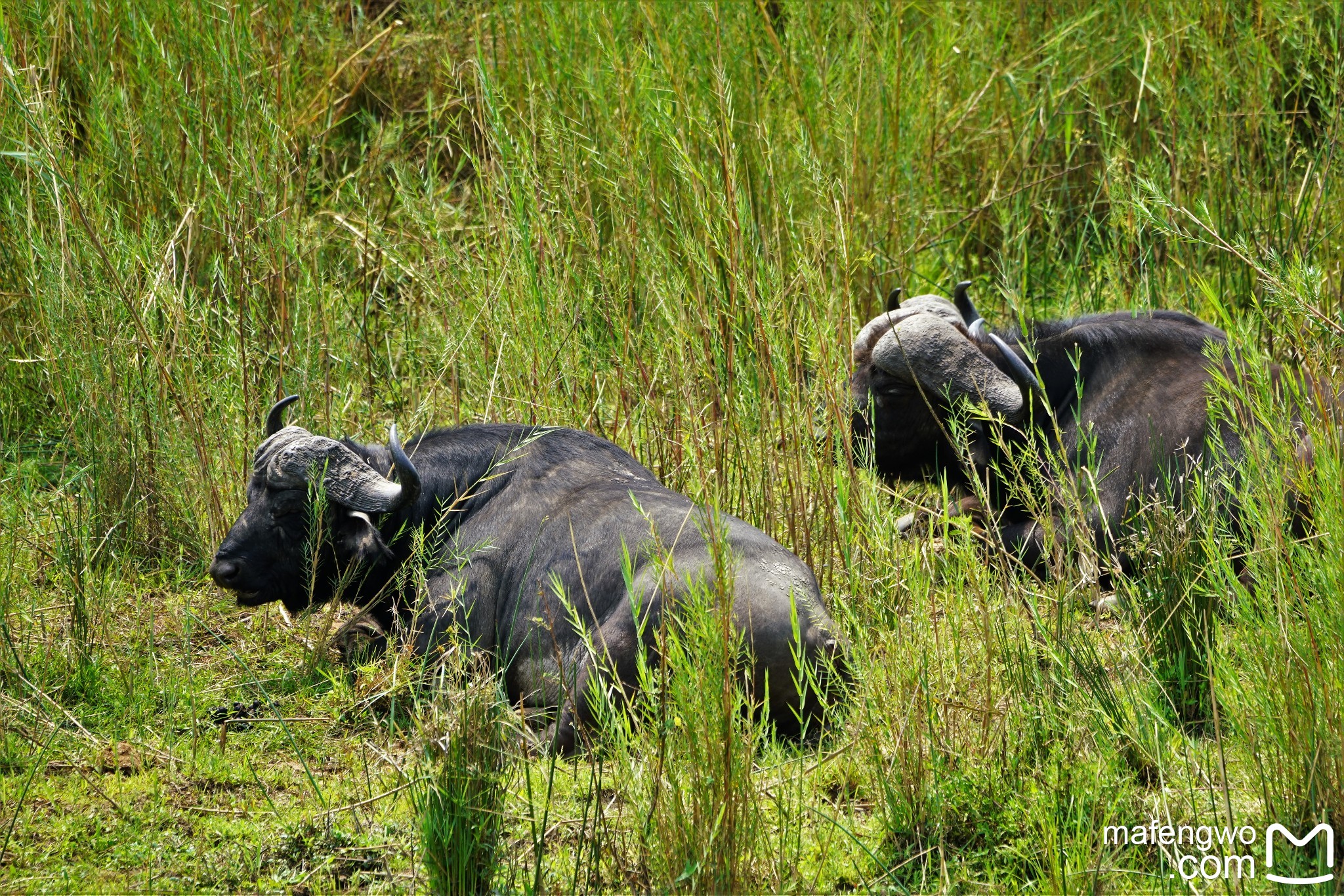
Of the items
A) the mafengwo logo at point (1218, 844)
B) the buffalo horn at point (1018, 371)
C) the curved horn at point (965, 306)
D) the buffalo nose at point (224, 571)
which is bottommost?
the mafengwo logo at point (1218, 844)

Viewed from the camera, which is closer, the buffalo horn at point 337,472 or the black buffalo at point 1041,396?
the buffalo horn at point 337,472

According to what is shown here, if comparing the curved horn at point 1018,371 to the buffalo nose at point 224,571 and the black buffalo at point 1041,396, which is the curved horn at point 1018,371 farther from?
the buffalo nose at point 224,571

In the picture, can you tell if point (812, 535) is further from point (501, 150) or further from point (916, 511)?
point (501, 150)

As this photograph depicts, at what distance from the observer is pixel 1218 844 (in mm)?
3270

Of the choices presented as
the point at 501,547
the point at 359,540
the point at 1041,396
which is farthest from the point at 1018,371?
the point at 359,540

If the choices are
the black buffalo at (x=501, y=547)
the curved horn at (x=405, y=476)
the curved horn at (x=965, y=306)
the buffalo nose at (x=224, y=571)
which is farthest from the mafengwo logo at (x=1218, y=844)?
the curved horn at (x=965, y=306)

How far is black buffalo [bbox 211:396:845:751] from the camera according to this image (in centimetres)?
436

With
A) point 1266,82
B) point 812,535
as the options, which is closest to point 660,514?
point 812,535

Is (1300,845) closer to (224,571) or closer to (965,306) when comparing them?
(224,571)

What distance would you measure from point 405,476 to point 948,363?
246cm

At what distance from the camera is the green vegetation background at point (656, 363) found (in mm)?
3438

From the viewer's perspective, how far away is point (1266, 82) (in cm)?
735

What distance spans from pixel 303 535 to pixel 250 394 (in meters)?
1.13

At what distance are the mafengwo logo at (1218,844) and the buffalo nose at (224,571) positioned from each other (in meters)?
3.21
